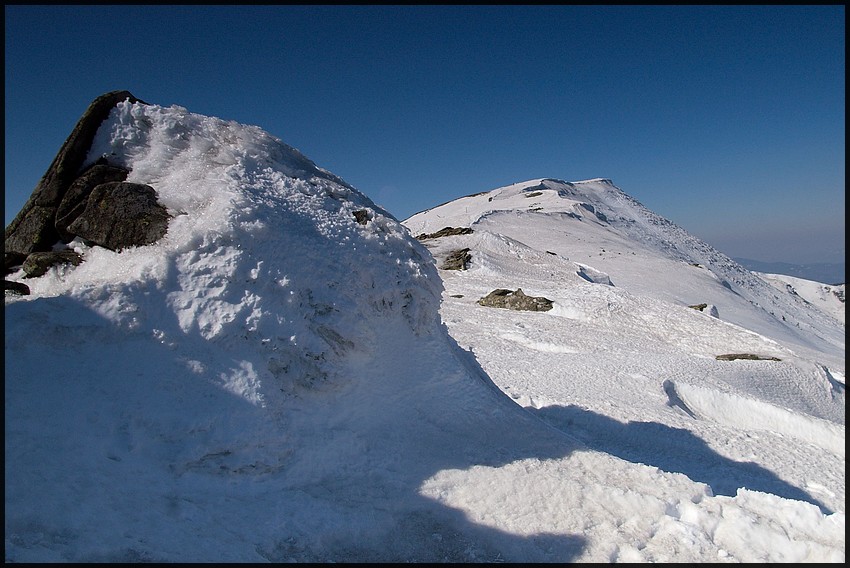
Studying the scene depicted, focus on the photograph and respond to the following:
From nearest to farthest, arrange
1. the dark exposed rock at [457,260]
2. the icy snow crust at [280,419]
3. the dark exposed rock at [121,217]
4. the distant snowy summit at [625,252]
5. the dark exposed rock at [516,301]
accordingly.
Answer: the icy snow crust at [280,419], the dark exposed rock at [121,217], the dark exposed rock at [516,301], the dark exposed rock at [457,260], the distant snowy summit at [625,252]

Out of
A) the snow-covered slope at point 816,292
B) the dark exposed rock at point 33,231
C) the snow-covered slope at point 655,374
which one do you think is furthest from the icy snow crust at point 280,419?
the snow-covered slope at point 816,292

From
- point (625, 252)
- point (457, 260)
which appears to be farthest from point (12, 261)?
point (625, 252)

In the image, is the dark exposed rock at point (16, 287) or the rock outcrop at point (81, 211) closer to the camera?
the dark exposed rock at point (16, 287)

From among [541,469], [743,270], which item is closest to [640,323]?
[541,469]

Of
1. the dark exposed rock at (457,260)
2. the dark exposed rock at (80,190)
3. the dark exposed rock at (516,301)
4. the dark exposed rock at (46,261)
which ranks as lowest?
the dark exposed rock at (46,261)

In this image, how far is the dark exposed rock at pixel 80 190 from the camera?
678 cm

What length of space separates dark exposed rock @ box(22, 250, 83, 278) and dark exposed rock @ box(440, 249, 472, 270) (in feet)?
78.4

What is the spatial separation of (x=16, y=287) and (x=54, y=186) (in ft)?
5.91

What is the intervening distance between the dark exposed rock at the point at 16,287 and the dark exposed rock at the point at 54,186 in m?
0.92

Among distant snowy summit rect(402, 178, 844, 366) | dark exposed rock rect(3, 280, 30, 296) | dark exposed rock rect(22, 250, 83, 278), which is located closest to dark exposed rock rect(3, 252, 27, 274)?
dark exposed rock rect(22, 250, 83, 278)

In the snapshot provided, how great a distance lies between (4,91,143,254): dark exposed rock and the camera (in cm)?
695

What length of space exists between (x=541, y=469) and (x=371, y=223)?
14.2 ft

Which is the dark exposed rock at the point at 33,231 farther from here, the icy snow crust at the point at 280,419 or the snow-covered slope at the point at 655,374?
the snow-covered slope at the point at 655,374

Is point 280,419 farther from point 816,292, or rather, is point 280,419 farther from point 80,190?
point 816,292
